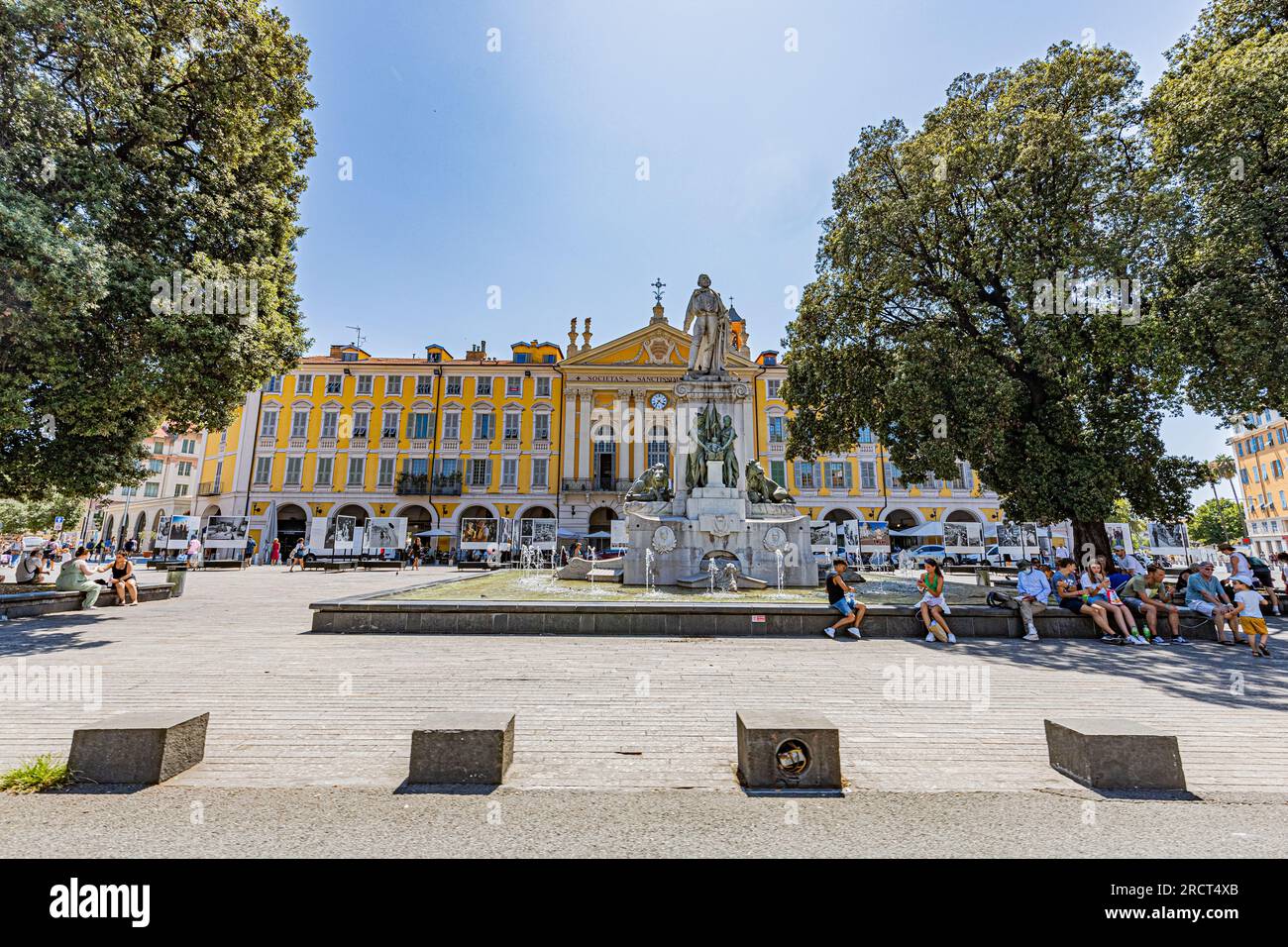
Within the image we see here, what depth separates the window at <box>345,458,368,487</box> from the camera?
41281mm

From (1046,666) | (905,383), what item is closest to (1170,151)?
(905,383)

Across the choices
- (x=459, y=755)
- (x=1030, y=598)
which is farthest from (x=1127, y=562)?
(x=459, y=755)

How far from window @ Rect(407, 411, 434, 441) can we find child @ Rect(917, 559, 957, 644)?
37.9 metres

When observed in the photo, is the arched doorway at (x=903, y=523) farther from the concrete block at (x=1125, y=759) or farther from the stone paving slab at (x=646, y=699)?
the concrete block at (x=1125, y=759)

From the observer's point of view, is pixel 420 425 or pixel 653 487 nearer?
pixel 653 487

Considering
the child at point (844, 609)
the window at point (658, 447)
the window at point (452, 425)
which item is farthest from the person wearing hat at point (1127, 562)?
the window at point (452, 425)

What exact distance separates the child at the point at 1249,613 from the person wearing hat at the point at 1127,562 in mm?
1281

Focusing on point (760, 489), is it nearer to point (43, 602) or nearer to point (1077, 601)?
point (1077, 601)

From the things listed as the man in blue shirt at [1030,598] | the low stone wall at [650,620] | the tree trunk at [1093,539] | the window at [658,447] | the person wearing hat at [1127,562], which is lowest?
the low stone wall at [650,620]

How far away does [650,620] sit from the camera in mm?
9273

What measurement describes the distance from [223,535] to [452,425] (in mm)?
15484

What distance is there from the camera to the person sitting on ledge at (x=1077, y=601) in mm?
9258
